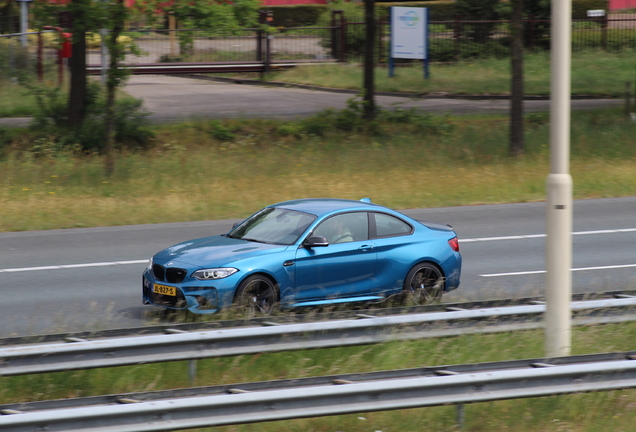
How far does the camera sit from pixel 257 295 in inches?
371

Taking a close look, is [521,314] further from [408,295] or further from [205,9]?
[205,9]

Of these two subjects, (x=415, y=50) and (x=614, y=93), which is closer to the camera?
(x=614, y=93)

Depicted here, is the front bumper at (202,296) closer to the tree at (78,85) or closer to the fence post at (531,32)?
the tree at (78,85)

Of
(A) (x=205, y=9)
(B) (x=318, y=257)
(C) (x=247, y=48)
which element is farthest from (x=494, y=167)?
(C) (x=247, y=48)

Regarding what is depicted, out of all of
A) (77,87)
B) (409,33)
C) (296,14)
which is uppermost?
(296,14)

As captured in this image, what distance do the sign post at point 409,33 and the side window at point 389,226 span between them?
2571 centimetres

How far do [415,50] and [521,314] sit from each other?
95.9 ft

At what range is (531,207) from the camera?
18719 mm

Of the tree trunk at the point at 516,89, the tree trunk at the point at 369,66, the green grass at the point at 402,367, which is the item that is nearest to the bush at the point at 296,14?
the tree trunk at the point at 369,66

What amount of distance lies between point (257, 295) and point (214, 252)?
0.74 m

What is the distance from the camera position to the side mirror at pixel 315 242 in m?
9.71

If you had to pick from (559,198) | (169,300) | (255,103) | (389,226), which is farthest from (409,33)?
(559,198)

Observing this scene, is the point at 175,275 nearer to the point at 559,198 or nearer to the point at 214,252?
the point at 214,252

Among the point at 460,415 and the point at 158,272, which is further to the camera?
the point at 158,272
